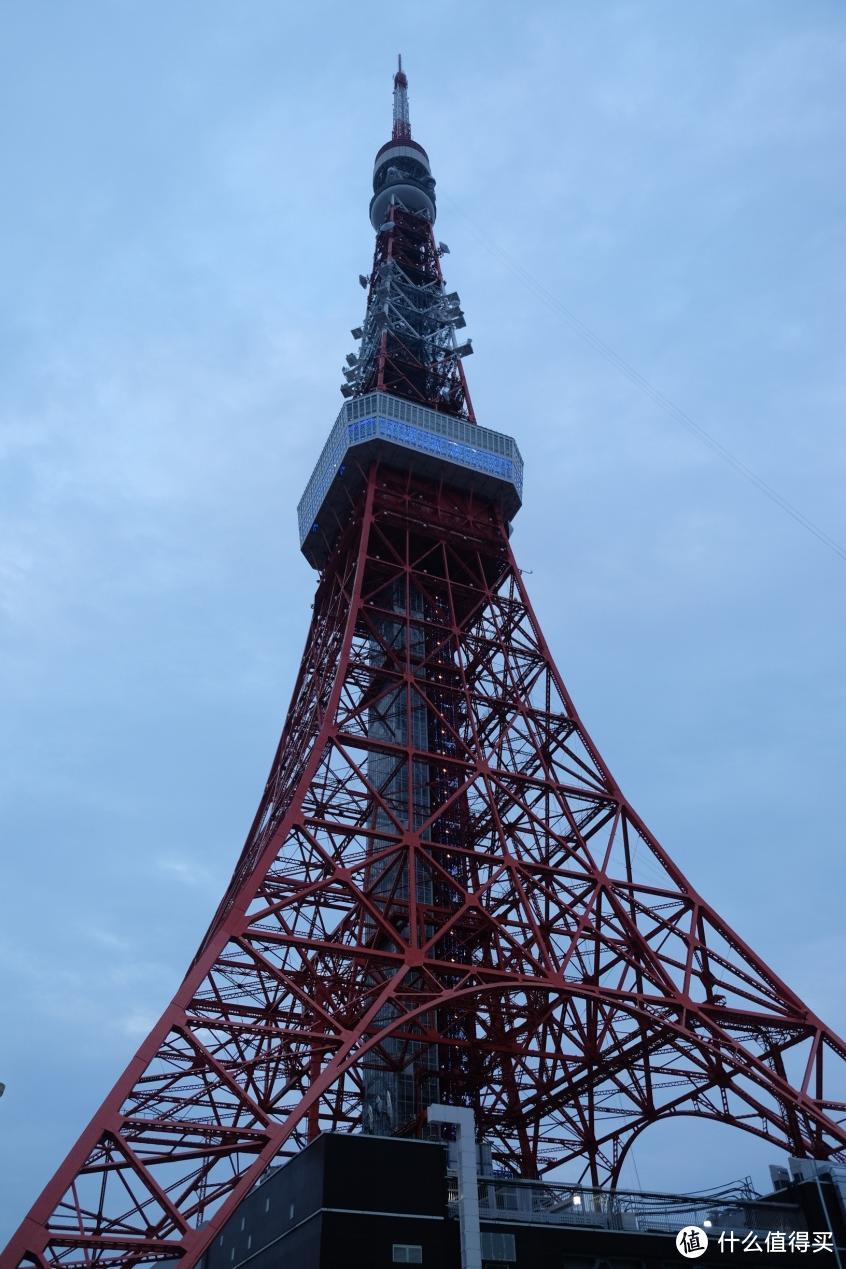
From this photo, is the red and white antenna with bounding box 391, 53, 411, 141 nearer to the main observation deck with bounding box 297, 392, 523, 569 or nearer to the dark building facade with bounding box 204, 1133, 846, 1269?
the main observation deck with bounding box 297, 392, 523, 569

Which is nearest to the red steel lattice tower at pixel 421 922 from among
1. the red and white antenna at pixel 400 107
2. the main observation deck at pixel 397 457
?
the main observation deck at pixel 397 457

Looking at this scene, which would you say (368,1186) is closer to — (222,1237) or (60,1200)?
(60,1200)

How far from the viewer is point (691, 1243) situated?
22141 millimetres

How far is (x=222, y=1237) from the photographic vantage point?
84.0 feet

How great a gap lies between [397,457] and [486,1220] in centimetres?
2257

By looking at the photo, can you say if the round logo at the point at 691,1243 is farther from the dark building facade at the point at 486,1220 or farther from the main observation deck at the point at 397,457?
the main observation deck at the point at 397,457

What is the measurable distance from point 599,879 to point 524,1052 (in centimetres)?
456

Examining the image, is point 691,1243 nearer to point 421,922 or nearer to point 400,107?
point 421,922

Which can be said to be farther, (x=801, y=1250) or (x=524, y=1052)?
(x=524, y=1052)

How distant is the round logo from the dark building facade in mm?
154

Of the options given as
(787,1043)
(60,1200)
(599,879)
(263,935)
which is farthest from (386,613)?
(60,1200)

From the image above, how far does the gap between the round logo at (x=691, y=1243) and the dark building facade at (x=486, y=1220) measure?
0.50 ft

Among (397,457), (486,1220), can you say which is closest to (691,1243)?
(486,1220)

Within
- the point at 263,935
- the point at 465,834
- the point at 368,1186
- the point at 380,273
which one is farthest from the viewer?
the point at 380,273
